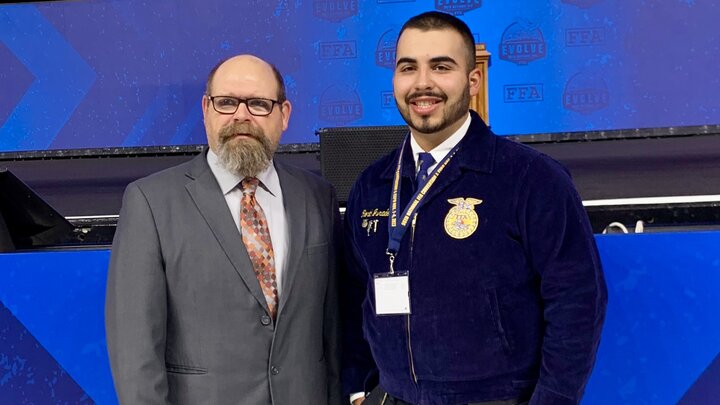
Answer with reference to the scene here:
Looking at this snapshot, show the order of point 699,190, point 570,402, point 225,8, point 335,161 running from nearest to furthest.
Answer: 1. point 570,402
2. point 335,161
3. point 699,190
4. point 225,8

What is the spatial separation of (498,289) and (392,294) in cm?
22

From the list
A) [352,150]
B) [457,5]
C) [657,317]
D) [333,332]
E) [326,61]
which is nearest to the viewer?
[333,332]

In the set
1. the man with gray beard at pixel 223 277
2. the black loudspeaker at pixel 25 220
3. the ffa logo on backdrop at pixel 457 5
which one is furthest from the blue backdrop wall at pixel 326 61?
the man with gray beard at pixel 223 277

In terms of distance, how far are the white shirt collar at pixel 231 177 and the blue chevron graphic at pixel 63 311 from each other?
30.3 inches

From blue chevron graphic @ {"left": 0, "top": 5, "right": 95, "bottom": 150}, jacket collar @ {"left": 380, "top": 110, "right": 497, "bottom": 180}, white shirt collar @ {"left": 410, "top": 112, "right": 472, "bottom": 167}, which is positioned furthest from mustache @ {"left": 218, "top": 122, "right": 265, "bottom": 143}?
blue chevron graphic @ {"left": 0, "top": 5, "right": 95, "bottom": 150}

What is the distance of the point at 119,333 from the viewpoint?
5.65ft

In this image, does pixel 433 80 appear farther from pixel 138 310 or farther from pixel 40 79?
pixel 40 79

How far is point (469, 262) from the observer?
155cm

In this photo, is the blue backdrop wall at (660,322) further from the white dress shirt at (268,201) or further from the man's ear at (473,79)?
the white dress shirt at (268,201)

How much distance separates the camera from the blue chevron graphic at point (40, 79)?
19.8ft

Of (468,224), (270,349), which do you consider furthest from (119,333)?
(468,224)

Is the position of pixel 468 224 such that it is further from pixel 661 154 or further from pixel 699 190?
pixel 661 154

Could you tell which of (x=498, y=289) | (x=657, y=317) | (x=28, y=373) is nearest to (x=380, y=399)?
(x=498, y=289)

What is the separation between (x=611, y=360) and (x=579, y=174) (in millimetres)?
3926
